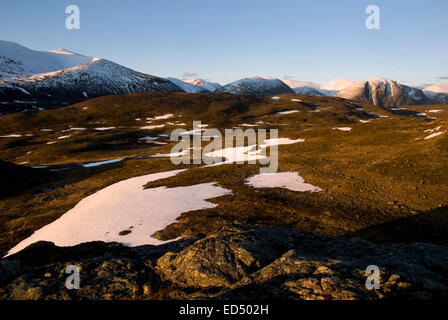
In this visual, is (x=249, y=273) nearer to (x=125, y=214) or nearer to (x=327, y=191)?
(x=125, y=214)

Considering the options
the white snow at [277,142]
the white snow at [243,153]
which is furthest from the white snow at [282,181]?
the white snow at [277,142]

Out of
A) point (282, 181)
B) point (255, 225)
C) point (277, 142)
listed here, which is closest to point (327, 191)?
point (282, 181)

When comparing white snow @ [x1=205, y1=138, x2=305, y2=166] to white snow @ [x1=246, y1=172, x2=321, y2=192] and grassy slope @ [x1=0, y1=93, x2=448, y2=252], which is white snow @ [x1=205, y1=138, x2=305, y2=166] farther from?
white snow @ [x1=246, y1=172, x2=321, y2=192]

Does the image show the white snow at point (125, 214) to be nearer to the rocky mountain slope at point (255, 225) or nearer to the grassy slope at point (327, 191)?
the rocky mountain slope at point (255, 225)

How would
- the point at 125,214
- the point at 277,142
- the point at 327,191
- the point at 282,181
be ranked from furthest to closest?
the point at 277,142, the point at 282,181, the point at 327,191, the point at 125,214

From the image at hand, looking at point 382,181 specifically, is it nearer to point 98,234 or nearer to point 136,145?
point 98,234

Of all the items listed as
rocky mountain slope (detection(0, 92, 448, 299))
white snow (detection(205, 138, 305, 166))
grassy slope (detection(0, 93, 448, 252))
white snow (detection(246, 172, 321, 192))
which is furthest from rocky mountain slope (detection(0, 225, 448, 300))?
white snow (detection(205, 138, 305, 166))
